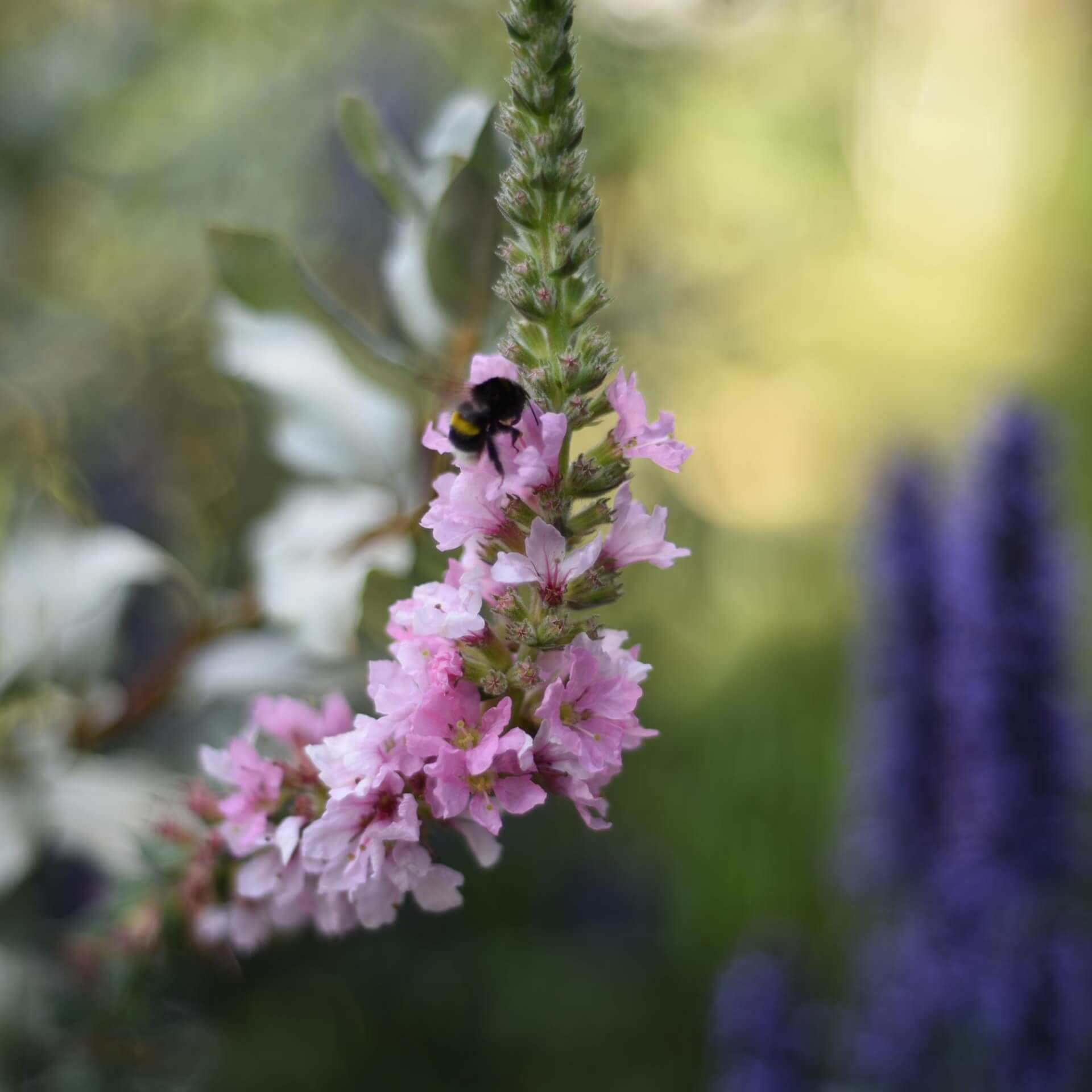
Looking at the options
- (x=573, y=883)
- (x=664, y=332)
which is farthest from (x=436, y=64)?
(x=573, y=883)

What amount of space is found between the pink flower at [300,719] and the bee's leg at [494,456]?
13 centimetres

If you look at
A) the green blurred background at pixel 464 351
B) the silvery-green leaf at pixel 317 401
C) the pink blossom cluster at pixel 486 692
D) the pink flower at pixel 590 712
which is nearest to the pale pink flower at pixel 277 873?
the pink blossom cluster at pixel 486 692

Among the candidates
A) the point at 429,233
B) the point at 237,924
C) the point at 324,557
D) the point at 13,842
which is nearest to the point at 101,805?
the point at 13,842

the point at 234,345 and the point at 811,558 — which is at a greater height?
the point at 811,558

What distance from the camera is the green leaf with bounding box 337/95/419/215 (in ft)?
2.10

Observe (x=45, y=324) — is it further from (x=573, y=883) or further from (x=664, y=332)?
(x=573, y=883)

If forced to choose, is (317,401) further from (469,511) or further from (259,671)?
(469,511)

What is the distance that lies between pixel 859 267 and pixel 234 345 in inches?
145

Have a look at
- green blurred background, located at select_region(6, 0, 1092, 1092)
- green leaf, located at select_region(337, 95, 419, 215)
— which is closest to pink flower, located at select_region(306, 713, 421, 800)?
green blurred background, located at select_region(6, 0, 1092, 1092)

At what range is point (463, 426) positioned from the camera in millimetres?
430

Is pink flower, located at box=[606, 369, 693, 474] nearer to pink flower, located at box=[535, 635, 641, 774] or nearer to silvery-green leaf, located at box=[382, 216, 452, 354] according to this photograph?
pink flower, located at box=[535, 635, 641, 774]

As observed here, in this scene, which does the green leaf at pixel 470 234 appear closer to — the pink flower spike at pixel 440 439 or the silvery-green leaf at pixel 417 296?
the silvery-green leaf at pixel 417 296

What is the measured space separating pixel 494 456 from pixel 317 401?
1.15ft

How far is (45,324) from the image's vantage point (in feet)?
4.96
